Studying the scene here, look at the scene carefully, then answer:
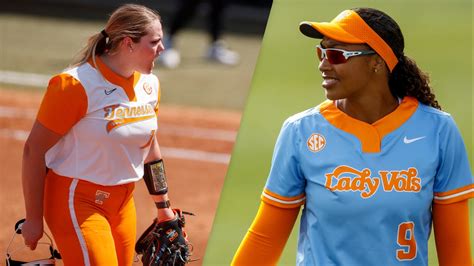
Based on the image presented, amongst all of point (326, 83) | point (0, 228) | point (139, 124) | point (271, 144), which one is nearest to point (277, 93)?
point (271, 144)

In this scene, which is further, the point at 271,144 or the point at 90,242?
the point at 271,144

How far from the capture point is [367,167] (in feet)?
10.5

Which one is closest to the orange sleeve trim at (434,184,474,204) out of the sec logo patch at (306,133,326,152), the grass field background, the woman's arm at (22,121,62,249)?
the sec logo patch at (306,133,326,152)

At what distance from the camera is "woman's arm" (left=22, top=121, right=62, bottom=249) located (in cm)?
360

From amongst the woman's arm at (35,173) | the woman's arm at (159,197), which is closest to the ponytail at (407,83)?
the woman's arm at (159,197)

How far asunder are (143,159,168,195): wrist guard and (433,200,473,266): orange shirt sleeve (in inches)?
48.7

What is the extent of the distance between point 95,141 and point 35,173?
264 millimetres

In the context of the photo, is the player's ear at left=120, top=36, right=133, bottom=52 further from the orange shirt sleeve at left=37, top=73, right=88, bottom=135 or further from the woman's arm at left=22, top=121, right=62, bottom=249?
the woman's arm at left=22, top=121, right=62, bottom=249

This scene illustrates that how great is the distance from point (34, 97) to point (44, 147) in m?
8.16

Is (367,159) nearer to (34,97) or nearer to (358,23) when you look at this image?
(358,23)

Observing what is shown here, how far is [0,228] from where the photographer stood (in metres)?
6.54

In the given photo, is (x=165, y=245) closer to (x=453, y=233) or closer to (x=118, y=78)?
(x=118, y=78)

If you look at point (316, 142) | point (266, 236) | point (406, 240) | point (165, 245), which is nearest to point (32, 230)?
point (165, 245)

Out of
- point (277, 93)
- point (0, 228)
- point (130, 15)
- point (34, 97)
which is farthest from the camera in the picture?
point (34, 97)
